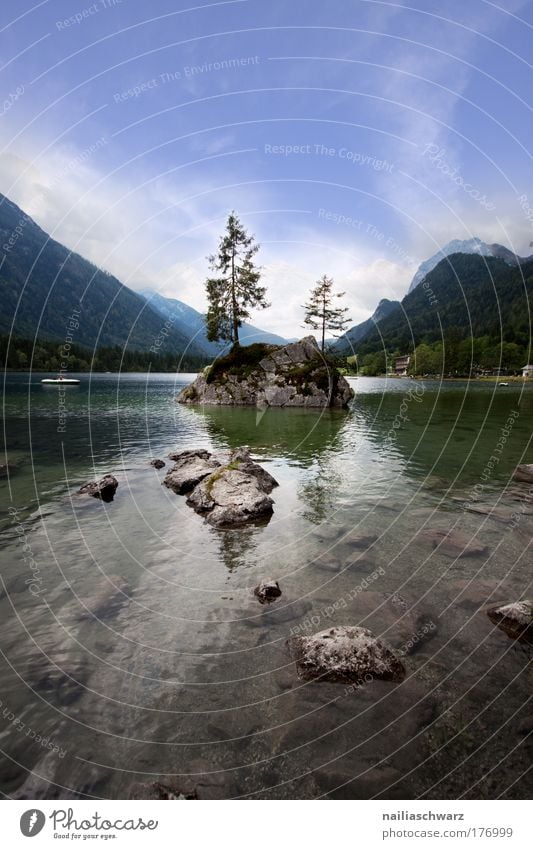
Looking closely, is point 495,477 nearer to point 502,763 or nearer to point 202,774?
point 502,763

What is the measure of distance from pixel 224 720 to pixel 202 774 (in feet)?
3.16

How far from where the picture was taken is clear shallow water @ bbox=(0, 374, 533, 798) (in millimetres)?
5723

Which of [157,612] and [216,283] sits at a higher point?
[216,283]

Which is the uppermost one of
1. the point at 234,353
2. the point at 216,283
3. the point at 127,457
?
the point at 216,283

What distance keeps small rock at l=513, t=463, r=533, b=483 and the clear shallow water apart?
1.58 m

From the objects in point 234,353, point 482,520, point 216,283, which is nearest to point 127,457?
point 482,520

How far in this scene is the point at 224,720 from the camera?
6.56 metres

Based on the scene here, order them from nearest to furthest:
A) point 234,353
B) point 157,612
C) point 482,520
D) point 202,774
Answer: point 202,774, point 157,612, point 482,520, point 234,353

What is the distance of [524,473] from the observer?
833 inches

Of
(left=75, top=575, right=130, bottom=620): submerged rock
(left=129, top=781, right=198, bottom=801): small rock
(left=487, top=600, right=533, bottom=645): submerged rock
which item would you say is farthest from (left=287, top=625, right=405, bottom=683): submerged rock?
(left=75, top=575, right=130, bottom=620): submerged rock

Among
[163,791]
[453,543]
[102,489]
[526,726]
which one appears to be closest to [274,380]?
[102,489]

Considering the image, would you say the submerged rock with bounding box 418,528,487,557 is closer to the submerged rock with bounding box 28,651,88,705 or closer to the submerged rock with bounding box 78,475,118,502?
the submerged rock with bounding box 28,651,88,705

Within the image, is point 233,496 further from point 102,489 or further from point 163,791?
point 163,791
